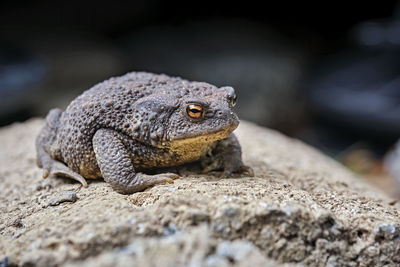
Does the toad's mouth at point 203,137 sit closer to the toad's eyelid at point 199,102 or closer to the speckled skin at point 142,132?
the speckled skin at point 142,132

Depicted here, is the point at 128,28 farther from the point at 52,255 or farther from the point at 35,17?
the point at 52,255

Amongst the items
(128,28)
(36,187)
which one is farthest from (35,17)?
(36,187)

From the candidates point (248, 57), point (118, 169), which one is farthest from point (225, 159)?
point (248, 57)

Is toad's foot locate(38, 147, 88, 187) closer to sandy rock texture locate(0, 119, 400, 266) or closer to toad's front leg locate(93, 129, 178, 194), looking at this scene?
sandy rock texture locate(0, 119, 400, 266)

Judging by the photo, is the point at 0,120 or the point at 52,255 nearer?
the point at 52,255

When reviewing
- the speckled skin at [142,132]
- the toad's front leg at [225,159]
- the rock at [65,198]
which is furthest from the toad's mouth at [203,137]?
the rock at [65,198]

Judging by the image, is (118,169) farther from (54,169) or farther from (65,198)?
(54,169)
